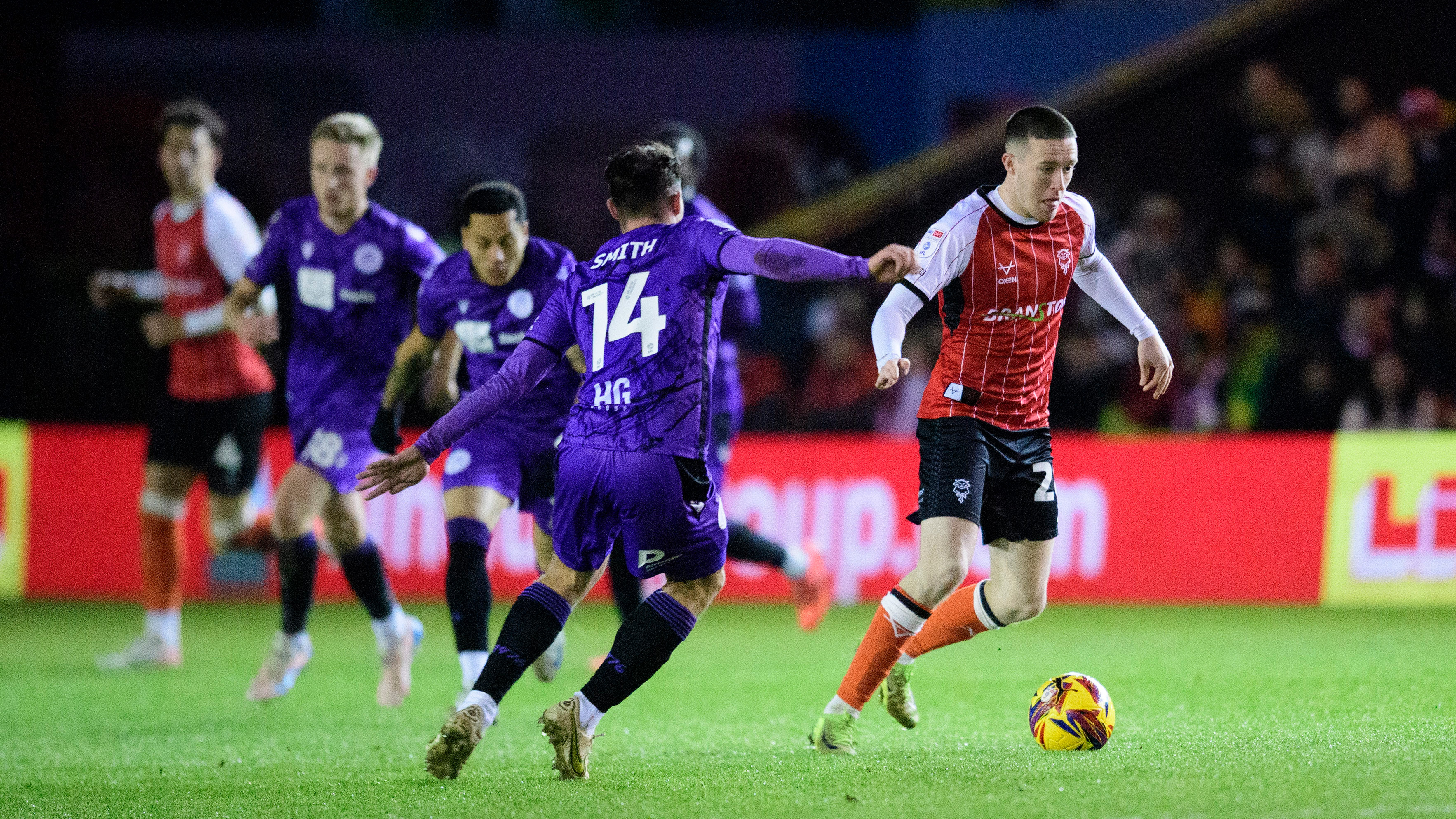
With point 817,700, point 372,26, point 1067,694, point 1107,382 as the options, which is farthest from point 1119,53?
point 1067,694

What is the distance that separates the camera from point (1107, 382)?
40.3 feet

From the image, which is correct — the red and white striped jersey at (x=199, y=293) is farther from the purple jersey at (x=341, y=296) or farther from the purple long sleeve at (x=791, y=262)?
the purple long sleeve at (x=791, y=262)

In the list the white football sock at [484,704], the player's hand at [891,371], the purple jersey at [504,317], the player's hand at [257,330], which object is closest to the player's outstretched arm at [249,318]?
the player's hand at [257,330]

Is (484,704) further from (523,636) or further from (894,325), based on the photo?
(894,325)

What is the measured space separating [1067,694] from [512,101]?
12.6 meters

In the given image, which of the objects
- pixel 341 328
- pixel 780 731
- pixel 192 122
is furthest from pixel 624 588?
pixel 192 122

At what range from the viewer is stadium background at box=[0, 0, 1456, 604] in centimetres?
1054

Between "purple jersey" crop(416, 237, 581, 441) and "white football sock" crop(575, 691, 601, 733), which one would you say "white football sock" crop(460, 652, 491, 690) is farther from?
"white football sock" crop(575, 691, 601, 733)

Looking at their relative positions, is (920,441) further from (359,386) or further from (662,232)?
(359,386)

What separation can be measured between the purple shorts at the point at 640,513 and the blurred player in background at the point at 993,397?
0.77m

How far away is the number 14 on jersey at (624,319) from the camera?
4555 mm

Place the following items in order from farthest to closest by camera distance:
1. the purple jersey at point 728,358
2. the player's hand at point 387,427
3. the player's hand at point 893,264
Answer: the purple jersey at point 728,358 → the player's hand at point 387,427 → the player's hand at point 893,264

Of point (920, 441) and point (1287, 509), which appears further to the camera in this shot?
point (1287, 509)

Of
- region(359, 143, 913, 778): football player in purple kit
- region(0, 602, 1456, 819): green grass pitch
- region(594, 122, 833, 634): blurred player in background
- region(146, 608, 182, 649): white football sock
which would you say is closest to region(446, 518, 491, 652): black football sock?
region(0, 602, 1456, 819): green grass pitch
